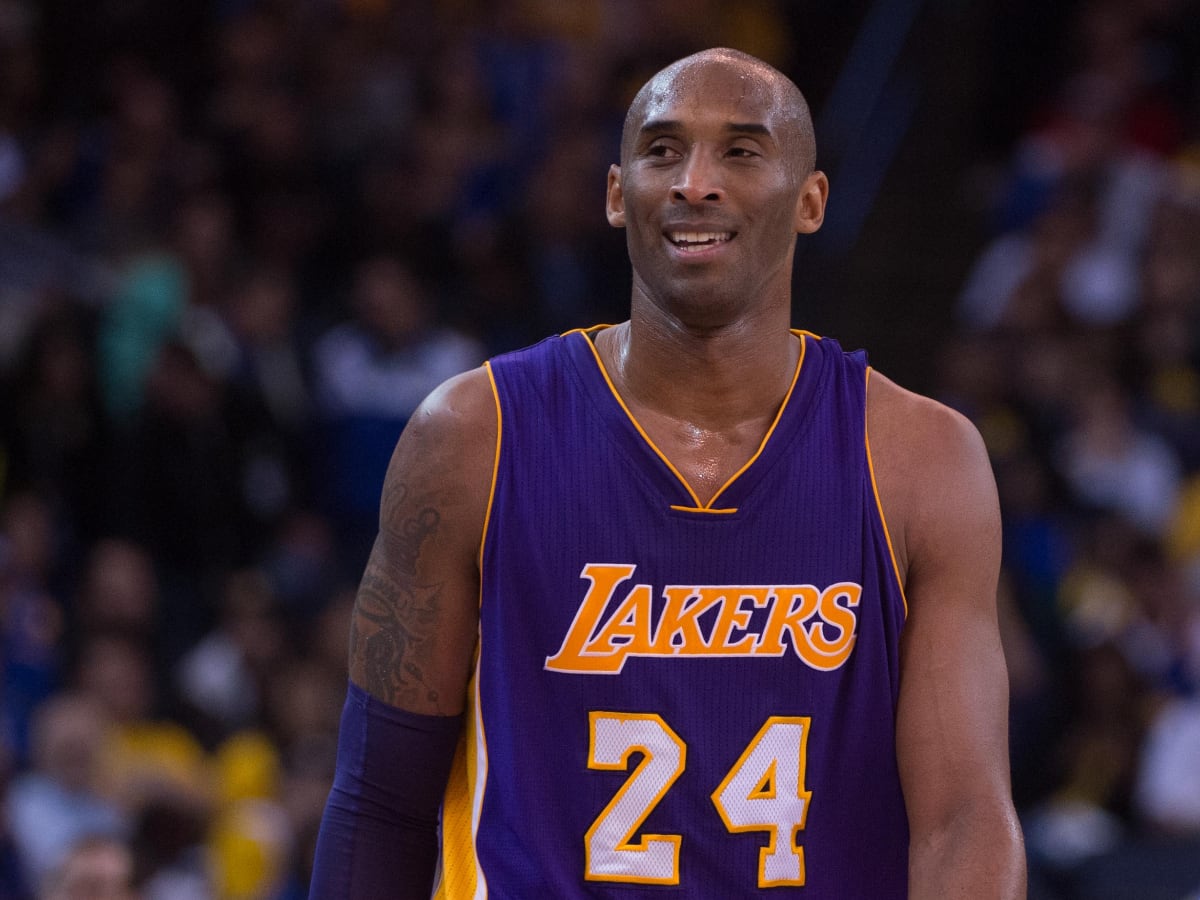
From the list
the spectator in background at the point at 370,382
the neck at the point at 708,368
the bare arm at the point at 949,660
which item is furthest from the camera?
the spectator in background at the point at 370,382

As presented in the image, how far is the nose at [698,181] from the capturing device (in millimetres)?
2834

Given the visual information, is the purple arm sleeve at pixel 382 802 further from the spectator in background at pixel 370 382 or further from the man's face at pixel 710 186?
the spectator in background at pixel 370 382

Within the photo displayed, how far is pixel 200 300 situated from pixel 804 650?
5857 millimetres

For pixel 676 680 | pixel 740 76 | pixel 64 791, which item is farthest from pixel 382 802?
pixel 64 791

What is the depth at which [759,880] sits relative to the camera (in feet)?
9.30

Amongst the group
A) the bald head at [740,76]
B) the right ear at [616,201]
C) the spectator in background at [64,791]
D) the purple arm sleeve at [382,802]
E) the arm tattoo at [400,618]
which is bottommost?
the spectator in background at [64,791]

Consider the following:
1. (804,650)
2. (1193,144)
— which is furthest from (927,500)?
(1193,144)

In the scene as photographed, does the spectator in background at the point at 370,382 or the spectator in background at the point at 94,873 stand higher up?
the spectator in background at the point at 370,382

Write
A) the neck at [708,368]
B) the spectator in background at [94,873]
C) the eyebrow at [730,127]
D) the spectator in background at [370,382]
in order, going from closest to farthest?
the eyebrow at [730,127], the neck at [708,368], the spectator in background at [94,873], the spectator in background at [370,382]

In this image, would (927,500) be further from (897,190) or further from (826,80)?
(826,80)

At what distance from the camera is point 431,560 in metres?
2.91

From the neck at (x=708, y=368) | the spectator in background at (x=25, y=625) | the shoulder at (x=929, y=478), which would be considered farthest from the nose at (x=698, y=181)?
the spectator in background at (x=25, y=625)

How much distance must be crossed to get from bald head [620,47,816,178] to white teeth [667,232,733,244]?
18cm

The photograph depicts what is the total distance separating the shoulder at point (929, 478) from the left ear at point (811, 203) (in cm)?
32
